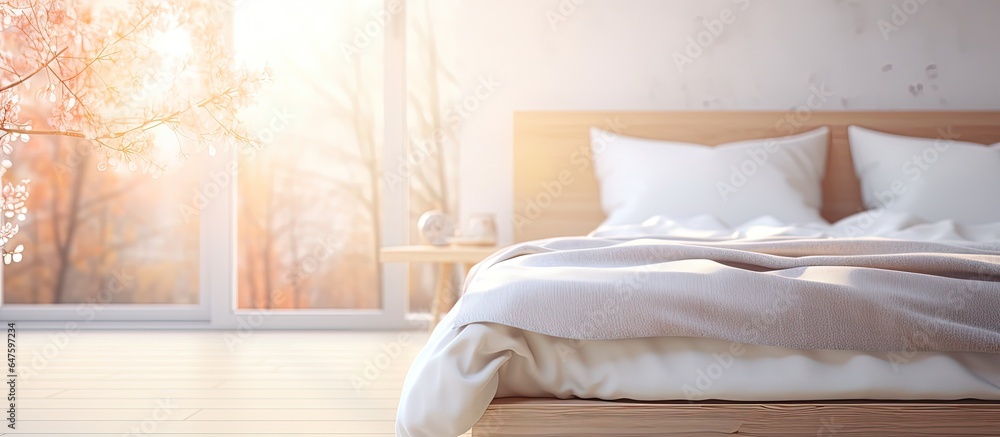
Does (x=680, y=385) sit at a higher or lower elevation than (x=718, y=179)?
lower

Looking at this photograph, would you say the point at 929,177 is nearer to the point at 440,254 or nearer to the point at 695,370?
the point at 440,254

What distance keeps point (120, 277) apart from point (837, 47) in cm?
350

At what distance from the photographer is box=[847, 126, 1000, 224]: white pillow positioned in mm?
2662

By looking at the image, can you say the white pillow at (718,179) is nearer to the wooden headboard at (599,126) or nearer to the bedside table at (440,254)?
the wooden headboard at (599,126)

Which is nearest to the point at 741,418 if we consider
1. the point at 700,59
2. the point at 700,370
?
the point at 700,370

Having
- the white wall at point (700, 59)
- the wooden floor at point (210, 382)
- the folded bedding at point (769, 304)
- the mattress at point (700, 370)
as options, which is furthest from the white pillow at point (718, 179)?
the mattress at point (700, 370)

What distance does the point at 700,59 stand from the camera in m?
3.39

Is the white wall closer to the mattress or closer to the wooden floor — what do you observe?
the wooden floor

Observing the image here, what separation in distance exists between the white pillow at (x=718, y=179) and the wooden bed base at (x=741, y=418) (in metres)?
1.56

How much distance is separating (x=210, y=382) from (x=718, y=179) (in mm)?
1900

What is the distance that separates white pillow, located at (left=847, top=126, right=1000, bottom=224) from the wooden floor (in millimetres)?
1900

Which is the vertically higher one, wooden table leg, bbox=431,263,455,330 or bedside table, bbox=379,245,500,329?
bedside table, bbox=379,245,500,329

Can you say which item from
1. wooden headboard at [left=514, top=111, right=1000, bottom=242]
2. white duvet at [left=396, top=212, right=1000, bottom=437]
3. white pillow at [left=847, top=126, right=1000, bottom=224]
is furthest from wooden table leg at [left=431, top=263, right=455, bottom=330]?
white duvet at [left=396, top=212, right=1000, bottom=437]

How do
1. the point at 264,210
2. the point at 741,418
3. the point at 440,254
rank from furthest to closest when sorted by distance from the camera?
1. the point at 264,210
2. the point at 440,254
3. the point at 741,418
